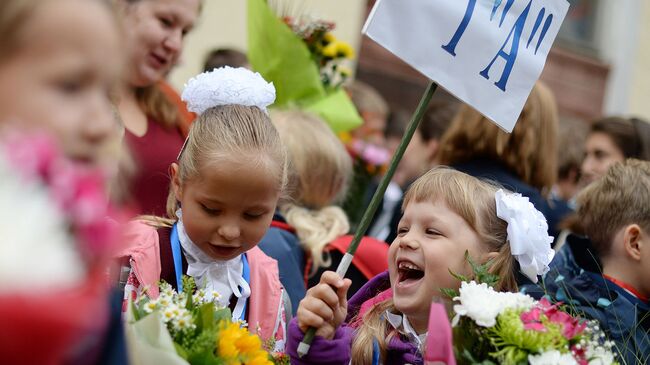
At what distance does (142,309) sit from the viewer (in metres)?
2.40

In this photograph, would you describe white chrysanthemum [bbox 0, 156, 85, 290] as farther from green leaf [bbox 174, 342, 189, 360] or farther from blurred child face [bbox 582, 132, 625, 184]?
blurred child face [bbox 582, 132, 625, 184]

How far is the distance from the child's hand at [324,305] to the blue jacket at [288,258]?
2.72 feet

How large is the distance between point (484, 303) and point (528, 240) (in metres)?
0.56

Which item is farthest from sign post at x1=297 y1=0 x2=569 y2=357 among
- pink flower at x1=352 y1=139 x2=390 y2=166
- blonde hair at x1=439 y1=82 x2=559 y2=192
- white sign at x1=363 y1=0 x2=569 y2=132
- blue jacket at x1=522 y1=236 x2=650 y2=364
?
pink flower at x1=352 y1=139 x2=390 y2=166

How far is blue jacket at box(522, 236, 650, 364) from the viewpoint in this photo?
332 cm

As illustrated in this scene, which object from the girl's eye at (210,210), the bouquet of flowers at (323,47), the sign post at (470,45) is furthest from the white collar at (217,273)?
the bouquet of flowers at (323,47)

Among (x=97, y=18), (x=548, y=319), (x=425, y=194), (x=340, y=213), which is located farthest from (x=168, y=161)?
(x=97, y=18)

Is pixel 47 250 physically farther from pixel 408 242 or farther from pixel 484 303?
pixel 408 242

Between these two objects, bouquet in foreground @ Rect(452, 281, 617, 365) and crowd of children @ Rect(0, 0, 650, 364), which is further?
bouquet in foreground @ Rect(452, 281, 617, 365)

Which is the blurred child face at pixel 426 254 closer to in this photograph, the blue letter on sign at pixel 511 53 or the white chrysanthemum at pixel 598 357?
the blue letter on sign at pixel 511 53

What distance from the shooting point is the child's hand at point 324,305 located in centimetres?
270

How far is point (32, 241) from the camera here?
1.33m

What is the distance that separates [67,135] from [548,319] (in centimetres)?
141

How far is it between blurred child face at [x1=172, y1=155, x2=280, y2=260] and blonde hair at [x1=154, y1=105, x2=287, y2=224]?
0.04 m
